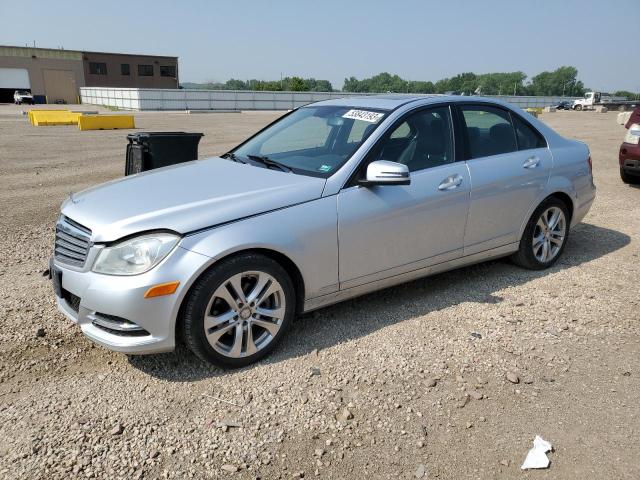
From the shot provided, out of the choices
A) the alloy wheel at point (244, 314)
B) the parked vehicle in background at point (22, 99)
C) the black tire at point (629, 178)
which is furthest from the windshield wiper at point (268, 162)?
the parked vehicle in background at point (22, 99)

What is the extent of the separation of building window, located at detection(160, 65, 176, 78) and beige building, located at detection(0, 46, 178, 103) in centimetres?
125

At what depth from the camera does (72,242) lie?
10.7 ft

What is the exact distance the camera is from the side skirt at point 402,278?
3.66m

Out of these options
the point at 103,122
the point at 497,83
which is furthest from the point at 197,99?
the point at 497,83

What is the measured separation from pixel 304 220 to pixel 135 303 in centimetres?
116

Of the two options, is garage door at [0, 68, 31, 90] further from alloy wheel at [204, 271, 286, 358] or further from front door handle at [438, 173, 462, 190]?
alloy wheel at [204, 271, 286, 358]

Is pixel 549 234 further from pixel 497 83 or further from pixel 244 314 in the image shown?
pixel 497 83

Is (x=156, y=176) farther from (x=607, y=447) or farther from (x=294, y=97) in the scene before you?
(x=294, y=97)

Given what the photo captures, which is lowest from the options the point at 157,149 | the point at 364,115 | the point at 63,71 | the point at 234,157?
the point at 157,149

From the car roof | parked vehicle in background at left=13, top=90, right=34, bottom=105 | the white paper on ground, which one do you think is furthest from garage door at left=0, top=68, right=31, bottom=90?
the white paper on ground

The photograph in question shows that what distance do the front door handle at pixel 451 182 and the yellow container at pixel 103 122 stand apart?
19.1 metres

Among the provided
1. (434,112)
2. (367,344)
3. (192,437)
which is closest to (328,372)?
(367,344)

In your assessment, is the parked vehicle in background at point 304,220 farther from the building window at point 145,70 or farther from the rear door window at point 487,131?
the building window at point 145,70

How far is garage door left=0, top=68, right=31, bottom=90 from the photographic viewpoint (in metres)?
62.8
